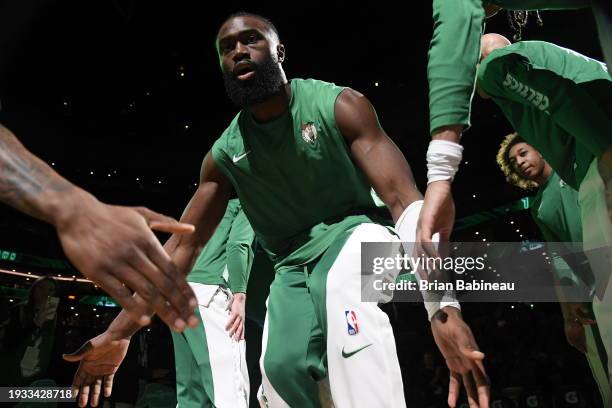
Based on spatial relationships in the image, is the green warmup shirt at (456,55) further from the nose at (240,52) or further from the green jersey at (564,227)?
the green jersey at (564,227)

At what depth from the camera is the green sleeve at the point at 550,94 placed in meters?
1.88

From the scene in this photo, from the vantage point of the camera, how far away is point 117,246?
1191mm

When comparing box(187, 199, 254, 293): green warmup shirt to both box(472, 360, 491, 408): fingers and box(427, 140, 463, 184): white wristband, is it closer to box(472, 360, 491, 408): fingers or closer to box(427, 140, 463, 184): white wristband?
box(427, 140, 463, 184): white wristband

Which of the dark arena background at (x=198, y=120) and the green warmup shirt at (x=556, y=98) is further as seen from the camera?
the dark arena background at (x=198, y=120)

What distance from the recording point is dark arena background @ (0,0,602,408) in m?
5.31

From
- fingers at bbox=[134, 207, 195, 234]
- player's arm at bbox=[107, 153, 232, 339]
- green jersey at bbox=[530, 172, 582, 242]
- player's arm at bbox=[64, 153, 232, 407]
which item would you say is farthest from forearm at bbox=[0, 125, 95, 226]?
green jersey at bbox=[530, 172, 582, 242]

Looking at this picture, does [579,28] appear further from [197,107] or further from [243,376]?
[197,107]

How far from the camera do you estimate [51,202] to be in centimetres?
128

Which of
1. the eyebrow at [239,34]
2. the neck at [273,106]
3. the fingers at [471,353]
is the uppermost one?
the eyebrow at [239,34]

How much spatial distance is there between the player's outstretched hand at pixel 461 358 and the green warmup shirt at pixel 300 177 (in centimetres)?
63

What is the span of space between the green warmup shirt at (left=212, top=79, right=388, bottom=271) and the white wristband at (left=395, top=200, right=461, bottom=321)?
12.4 inches

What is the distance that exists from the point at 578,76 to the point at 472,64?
21.9 inches

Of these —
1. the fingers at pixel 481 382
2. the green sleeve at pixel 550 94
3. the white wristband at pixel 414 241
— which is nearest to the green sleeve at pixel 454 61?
the white wristband at pixel 414 241

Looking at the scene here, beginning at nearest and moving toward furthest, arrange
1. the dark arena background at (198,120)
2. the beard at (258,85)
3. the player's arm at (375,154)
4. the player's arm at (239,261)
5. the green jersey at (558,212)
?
1. the player's arm at (375,154)
2. the beard at (258,85)
3. the green jersey at (558,212)
4. the player's arm at (239,261)
5. the dark arena background at (198,120)
